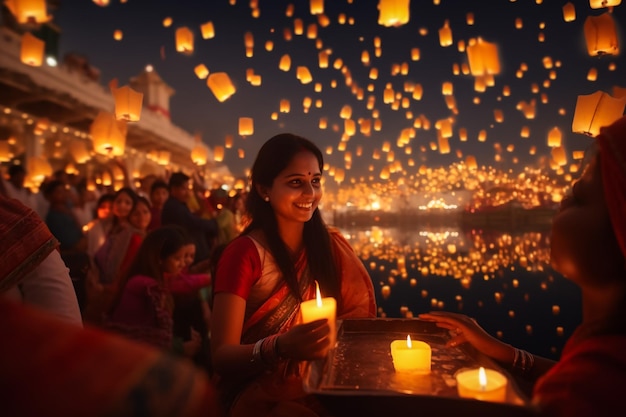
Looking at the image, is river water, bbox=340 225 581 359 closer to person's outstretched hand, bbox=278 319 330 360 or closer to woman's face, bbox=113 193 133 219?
woman's face, bbox=113 193 133 219

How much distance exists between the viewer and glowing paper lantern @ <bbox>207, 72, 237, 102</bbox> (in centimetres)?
648

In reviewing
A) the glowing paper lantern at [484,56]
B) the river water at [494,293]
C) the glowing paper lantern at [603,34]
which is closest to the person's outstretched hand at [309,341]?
the glowing paper lantern at [603,34]

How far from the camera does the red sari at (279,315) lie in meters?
1.53

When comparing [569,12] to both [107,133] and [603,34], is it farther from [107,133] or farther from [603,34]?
[107,133]

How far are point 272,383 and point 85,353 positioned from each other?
4.05 feet

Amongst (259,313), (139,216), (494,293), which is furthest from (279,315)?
(494,293)

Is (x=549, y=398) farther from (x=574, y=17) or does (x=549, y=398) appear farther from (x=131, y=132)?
(x=131, y=132)

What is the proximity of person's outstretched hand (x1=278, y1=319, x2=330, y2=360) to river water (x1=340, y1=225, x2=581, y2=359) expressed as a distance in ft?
18.1

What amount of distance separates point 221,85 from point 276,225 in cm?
510

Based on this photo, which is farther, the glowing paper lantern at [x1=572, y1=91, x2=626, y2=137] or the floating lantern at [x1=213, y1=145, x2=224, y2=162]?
the floating lantern at [x1=213, y1=145, x2=224, y2=162]

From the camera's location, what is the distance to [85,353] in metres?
0.43

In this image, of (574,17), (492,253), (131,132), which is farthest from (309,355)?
(492,253)

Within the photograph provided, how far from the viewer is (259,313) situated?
1771 mm

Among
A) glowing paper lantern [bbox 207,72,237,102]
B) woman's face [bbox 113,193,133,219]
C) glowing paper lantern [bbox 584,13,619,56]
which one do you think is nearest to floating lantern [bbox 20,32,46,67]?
glowing paper lantern [bbox 207,72,237,102]
